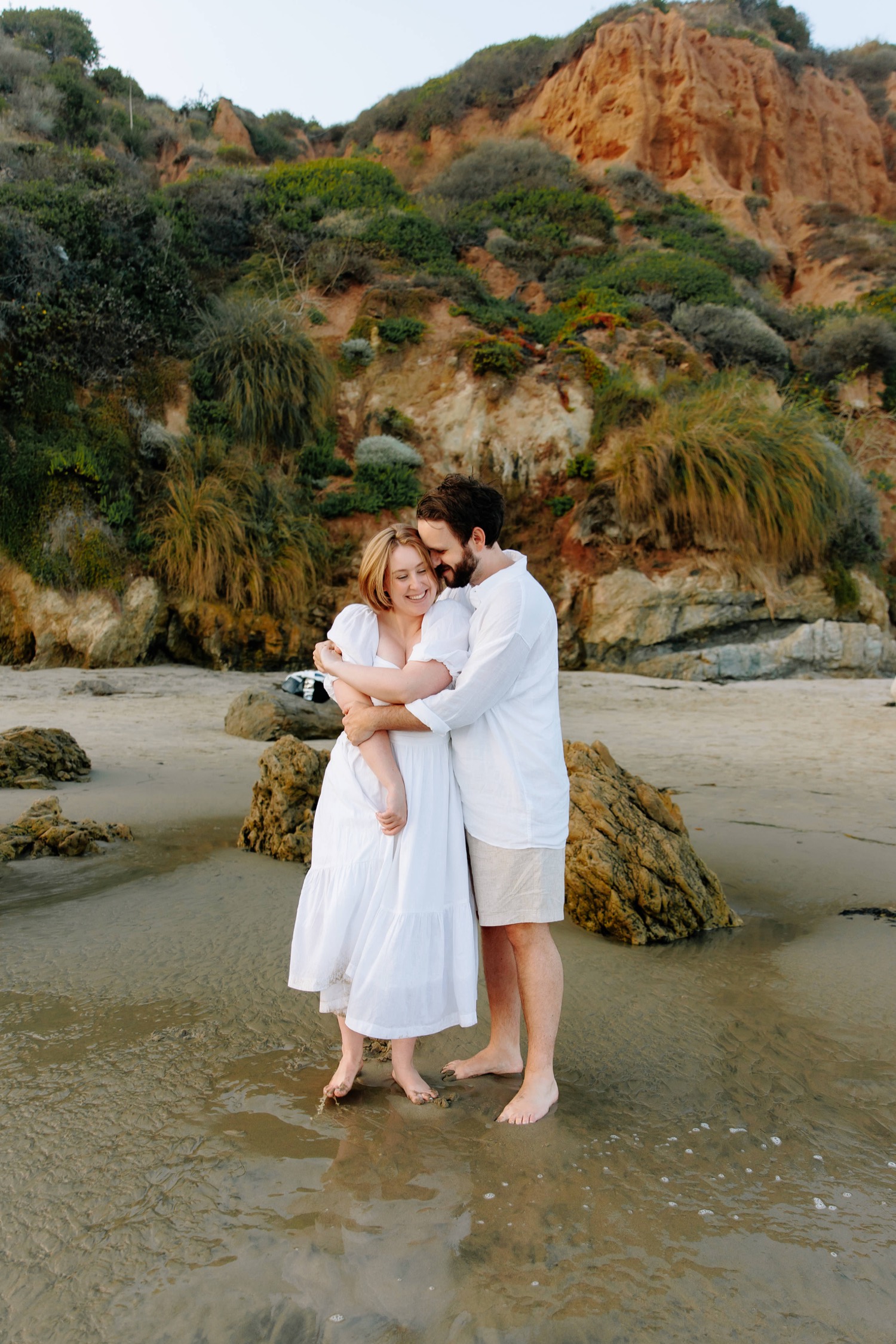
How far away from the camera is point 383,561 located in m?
2.48

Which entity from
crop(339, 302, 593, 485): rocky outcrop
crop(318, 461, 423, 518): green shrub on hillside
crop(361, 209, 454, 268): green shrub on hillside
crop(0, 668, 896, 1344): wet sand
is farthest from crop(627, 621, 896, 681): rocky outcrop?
crop(361, 209, 454, 268): green shrub on hillside

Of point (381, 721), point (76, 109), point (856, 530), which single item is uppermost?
point (76, 109)

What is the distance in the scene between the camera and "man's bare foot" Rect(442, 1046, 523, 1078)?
101 inches

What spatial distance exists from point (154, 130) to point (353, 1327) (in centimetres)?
3274

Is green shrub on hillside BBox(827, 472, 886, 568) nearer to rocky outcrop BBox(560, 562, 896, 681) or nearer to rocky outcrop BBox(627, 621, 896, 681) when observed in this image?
rocky outcrop BBox(560, 562, 896, 681)

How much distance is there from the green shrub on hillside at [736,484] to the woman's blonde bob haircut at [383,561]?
1161cm

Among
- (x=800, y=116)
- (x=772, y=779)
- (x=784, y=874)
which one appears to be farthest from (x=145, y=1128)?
(x=800, y=116)

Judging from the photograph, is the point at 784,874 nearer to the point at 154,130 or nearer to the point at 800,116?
the point at 154,130

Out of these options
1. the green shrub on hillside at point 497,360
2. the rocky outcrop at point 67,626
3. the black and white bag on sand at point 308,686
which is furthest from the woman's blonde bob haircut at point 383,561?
the green shrub on hillside at point 497,360

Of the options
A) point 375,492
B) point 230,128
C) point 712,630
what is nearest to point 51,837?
point 375,492

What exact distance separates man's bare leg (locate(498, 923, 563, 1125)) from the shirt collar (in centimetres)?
98

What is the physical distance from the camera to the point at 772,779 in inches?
250

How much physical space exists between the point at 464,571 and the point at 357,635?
39cm

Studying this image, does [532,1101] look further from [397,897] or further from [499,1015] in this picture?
[397,897]
